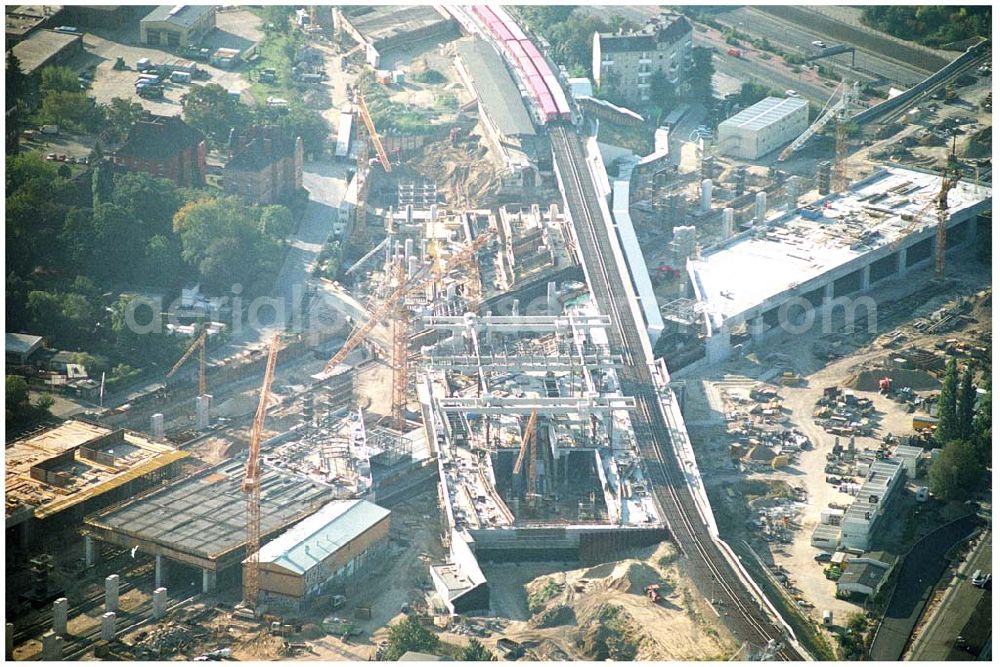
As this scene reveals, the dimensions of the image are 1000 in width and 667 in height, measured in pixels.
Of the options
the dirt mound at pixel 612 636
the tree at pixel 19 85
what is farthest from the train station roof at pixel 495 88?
the dirt mound at pixel 612 636

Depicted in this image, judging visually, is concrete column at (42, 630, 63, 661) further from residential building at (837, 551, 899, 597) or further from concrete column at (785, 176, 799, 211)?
concrete column at (785, 176, 799, 211)

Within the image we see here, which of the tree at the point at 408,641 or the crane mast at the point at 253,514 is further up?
the crane mast at the point at 253,514

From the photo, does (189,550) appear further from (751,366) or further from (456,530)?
(751,366)

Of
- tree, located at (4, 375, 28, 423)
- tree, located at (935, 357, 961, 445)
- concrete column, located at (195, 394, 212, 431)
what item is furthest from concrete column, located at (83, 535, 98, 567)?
tree, located at (935, 357, 961, 445)

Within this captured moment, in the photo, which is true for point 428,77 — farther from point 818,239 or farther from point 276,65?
point 818,239

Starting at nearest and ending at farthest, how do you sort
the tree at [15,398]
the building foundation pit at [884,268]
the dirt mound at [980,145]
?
1. the tree at [15,398]
2. the building foundation pit at [884,268]
3. the dirt mound at [980,145]

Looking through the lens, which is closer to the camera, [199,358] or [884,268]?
[199,358]

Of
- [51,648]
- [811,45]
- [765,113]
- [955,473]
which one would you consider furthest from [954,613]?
[811,45]

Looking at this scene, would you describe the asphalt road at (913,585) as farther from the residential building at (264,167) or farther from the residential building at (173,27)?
the residential building at (173,27)
